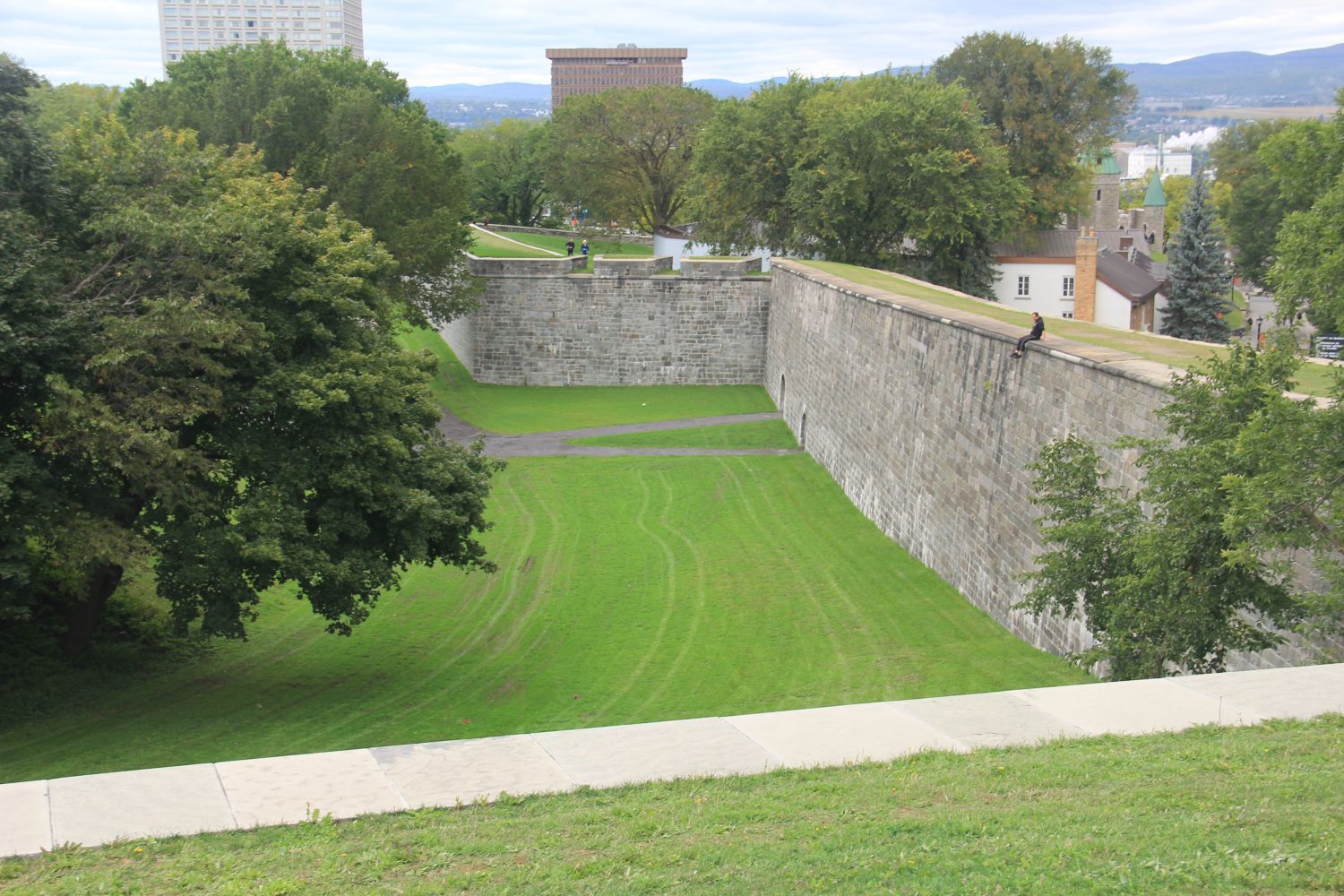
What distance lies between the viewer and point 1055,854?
611cm

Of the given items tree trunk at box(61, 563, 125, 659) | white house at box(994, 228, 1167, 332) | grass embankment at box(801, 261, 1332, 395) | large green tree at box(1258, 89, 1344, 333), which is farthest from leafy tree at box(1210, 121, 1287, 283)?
tree trunk at box(61, 563, 125, 659)

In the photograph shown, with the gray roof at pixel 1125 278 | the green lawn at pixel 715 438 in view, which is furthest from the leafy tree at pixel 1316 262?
the gray roof at pixel 1125 278

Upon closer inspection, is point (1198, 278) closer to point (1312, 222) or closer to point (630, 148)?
point (630, 148)

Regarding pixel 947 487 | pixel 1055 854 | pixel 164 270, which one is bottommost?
pixel 947 487

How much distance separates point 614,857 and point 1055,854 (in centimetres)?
215

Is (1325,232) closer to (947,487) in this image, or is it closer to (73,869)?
(73,869)

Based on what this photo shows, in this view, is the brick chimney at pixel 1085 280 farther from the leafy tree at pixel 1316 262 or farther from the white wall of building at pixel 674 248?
the leafy tree at pixel 1316 262

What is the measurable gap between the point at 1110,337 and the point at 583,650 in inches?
351

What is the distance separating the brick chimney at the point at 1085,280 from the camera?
Answer: 55.8m

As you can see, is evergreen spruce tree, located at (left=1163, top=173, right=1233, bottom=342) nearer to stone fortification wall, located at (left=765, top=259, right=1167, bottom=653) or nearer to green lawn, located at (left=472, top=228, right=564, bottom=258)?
green lawn, located at (left=472, top=228, right=564, bottom=258)

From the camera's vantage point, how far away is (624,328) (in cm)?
4366

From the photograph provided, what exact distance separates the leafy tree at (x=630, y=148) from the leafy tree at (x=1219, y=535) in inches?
2335

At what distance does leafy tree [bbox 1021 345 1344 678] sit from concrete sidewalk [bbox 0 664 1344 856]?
100 centimetres

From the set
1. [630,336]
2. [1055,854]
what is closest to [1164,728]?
[1055,854]
